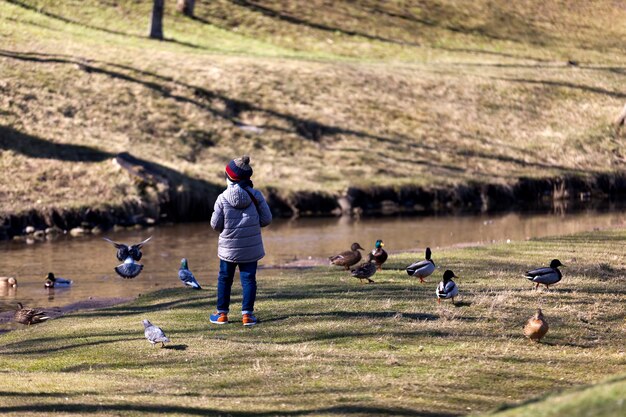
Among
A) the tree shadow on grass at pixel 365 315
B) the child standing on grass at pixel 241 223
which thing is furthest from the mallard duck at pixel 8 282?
the tree shadow on grass at pixel 365 315

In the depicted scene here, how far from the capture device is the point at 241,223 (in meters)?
18.5

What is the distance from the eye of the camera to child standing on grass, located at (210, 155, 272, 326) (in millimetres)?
18500

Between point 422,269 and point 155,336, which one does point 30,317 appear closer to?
point 155,336

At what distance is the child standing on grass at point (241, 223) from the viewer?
18.5 m

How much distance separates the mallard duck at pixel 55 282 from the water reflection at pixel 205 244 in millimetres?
192

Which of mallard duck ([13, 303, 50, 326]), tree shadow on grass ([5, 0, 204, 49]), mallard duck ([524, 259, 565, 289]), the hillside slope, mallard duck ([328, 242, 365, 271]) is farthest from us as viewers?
tree shadow on grass ([5, 0, 204, 49])

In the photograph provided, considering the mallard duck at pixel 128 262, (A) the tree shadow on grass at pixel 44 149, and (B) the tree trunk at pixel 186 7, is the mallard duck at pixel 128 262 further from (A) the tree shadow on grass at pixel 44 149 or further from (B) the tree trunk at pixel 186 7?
(B) the tree trunk at pixel 186 7

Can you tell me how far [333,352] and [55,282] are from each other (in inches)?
528

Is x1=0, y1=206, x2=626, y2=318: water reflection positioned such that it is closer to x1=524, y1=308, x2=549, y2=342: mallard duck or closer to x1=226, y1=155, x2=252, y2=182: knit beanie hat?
x1=226, y1=155, x2=252, y2=182: knit beanie hat

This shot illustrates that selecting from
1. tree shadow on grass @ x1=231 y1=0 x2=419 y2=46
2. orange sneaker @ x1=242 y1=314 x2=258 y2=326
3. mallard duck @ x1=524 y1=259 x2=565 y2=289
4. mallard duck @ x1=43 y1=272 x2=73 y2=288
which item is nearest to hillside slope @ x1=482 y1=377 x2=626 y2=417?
orange sneaker @ x1=242 y1=314 x2=258 y2=326

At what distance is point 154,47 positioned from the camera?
63031mm

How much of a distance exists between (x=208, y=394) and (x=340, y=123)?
140 feet

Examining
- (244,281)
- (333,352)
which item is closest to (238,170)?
(244,281)

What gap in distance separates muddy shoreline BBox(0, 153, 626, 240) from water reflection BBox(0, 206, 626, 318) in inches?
55.0
